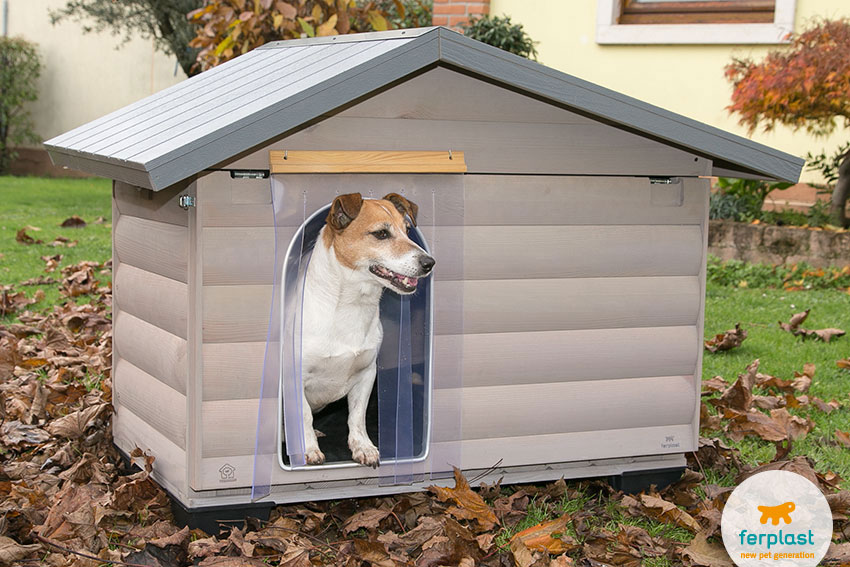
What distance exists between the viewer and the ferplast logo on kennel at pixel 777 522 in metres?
3.07

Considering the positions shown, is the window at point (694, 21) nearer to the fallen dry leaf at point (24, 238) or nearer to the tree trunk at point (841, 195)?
the tree trunk at point (841, 195)

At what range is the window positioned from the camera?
8.56m

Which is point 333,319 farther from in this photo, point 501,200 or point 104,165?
point 104,165

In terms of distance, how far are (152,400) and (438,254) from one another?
1138 millimetres

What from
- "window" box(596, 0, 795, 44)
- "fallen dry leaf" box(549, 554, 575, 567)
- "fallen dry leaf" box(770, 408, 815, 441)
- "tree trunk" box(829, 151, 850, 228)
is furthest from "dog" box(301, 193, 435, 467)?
"window" box(596, 0, 795, 44)

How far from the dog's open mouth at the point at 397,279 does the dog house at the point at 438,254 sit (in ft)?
0.66

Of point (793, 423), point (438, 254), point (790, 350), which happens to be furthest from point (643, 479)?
point (790, 350)

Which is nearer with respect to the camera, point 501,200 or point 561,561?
point 561,561

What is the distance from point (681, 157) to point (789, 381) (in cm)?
191

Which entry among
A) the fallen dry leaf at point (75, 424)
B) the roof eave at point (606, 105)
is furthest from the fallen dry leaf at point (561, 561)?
the fallen dry leaf at point (75, 424)

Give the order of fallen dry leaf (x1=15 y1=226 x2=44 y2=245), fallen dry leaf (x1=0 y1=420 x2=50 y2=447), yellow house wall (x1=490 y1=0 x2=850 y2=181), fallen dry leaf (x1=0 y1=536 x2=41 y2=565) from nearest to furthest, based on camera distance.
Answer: fallen dry leaf (x1=0 y1=536 x2=41 y2=565)
fallen dry leaf (x1=0 y1=420 x2=50 y2=447)
fallen dry leaf (x1=15 y1=226 x2=44 y2=245)
yellow house wall (x1=490 y1=0 x2=850 y2=181)

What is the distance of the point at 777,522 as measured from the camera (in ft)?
10.6

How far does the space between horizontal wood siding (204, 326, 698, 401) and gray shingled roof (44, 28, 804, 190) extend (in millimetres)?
677

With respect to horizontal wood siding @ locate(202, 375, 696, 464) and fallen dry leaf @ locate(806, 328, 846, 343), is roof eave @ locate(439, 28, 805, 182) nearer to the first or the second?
horizontal wood siding @ locate(202, 375, 696, 464)
